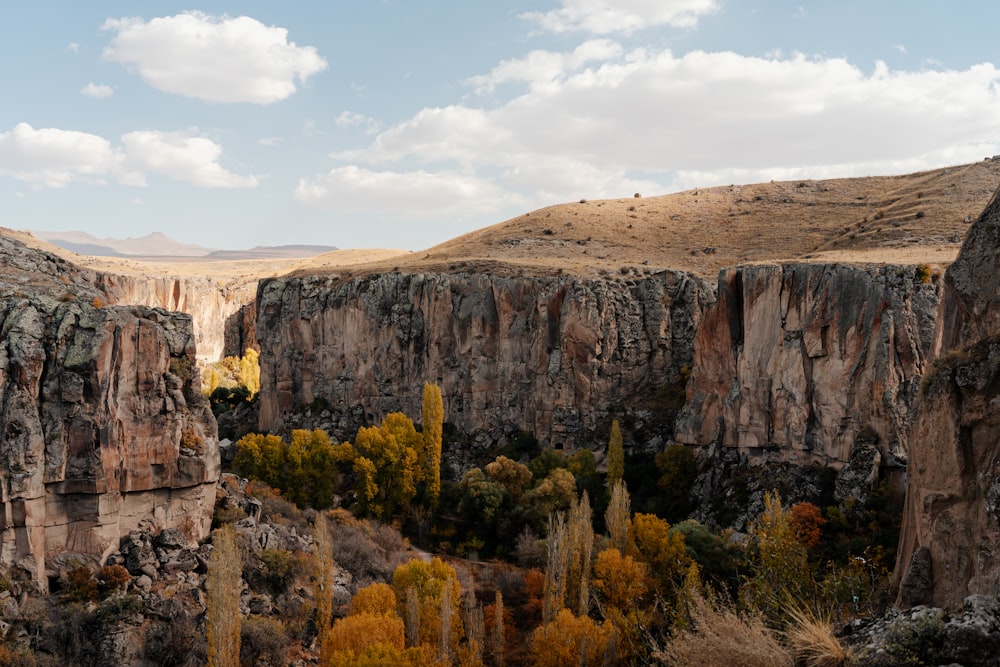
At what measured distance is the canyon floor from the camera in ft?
182

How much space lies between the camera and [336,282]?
65688mm

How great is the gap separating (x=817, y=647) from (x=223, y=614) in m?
16.7

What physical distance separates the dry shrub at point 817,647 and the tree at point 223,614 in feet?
53.4

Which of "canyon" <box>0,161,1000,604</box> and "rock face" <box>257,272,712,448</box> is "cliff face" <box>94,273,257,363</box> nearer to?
"canyon" <box>0,161,1000,604</box>

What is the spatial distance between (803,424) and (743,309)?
775 centimetres

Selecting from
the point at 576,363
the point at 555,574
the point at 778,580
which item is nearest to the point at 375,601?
the point at 555,574

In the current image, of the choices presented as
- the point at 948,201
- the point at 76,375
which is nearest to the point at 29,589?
the point at 76,375

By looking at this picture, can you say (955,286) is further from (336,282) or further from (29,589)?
(336,282)

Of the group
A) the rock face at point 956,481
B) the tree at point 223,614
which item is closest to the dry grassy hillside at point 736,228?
the rock face at point 956,481

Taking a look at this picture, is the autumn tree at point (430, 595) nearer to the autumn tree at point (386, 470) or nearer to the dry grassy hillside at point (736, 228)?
the autumn tree at point (386, 470)

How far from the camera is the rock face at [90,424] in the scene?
21969 mm

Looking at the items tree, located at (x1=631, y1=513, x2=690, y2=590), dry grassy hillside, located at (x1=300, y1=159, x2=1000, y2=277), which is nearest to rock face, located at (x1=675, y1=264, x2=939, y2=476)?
dry grassy hillside, located at (x1=300, y1=159, x2=1000, y2=277)

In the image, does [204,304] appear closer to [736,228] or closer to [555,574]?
[736,228]

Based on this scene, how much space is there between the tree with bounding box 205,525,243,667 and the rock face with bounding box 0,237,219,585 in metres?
4.51
